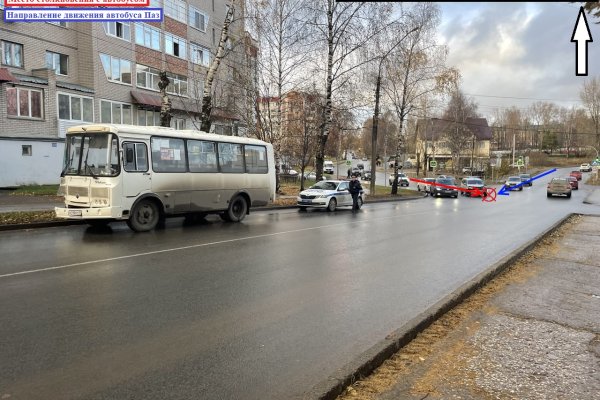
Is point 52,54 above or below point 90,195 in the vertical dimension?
above

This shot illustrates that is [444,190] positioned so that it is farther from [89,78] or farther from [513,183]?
[89,78]

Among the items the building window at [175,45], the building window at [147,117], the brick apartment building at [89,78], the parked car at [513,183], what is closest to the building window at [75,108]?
the brick apartment building at [89,78]

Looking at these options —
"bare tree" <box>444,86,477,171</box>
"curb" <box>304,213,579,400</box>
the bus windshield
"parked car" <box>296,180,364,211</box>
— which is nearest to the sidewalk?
"curb" <box>304,213,579,400</box>

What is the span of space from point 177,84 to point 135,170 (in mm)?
26653

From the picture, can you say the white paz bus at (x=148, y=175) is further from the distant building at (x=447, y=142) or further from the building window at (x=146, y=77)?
the distant building at (x=447, y=142)

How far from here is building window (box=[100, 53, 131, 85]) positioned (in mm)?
31312

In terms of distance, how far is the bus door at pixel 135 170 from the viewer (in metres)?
12.6

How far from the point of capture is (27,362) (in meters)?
4.07

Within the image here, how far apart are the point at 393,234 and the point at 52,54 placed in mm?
25246

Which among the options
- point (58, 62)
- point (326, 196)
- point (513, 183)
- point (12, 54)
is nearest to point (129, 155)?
point (326, 196)

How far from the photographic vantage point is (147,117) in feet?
116

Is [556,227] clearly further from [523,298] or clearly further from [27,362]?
[27,362]

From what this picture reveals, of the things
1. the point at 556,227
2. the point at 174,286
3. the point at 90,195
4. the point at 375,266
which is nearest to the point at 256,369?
the point at 174,286

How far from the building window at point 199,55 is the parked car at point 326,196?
21.4 meters
